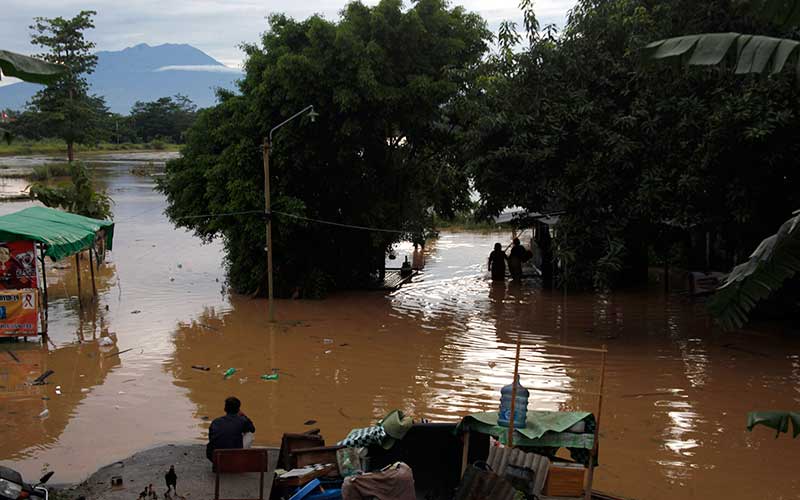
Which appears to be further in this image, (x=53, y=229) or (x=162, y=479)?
(x=53, y=229)

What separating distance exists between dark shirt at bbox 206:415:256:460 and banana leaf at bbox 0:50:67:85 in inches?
146

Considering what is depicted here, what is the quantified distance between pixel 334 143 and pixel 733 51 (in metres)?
16.0

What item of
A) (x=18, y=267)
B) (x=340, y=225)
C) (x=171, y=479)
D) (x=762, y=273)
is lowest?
(x=171, y=479)

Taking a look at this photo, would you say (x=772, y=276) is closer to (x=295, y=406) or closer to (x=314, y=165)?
(x=295, y=406)

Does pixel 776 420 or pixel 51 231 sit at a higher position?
pixel 51 231

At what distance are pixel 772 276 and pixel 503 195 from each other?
35.7ft

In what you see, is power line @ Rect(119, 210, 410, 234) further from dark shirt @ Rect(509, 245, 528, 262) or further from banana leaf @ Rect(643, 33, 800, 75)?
banana leaf @ Rect(643, 33, 800, 75)

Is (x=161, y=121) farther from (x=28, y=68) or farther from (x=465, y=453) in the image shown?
(x=465, y=453)

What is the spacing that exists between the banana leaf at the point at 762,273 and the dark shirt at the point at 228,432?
4797 millimetres

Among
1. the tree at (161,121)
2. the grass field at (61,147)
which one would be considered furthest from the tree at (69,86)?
the tree at (161,121)

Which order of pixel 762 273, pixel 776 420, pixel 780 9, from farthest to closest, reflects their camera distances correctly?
pixel 762 273, pixel 780 9, pixel 776 420

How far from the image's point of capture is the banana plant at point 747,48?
6.89m

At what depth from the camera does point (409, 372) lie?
1515 centimetres

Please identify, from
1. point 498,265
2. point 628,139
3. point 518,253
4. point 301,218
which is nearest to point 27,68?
point 628,139
